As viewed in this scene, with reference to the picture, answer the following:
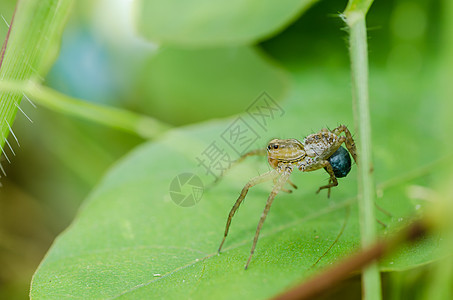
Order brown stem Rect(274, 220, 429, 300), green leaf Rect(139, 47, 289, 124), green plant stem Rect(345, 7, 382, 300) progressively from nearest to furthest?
brown stem Rect(274, 220, 429, 300) < green plant stem Rect(345, 7, 382, 300) < green leaf Rect(139, 47, 289, 124)

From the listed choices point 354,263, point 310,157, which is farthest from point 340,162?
point 354,263

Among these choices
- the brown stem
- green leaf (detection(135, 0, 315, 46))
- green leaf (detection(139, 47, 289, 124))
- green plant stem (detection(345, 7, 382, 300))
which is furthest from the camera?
green leaf (detection(139, 47, 289, 124))

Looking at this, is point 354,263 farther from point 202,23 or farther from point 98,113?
point 98,113

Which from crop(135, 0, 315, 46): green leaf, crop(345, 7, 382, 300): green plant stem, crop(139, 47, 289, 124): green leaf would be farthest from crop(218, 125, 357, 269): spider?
crop(139, 47, 289, 124): green leaf

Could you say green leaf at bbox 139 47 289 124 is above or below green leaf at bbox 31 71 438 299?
above

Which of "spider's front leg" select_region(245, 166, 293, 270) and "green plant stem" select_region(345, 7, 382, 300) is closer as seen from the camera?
"green plant stem" select_region(345, 7, 382, 300)

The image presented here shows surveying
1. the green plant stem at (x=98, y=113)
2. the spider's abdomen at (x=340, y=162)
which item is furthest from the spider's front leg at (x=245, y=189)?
the green plant stem at (x=98, y=113)

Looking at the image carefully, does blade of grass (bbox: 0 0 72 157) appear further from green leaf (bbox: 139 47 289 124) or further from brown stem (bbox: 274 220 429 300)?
green leaf (bbox: 139 47 289 124)
